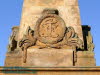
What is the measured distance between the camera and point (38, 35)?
1099 centimetres

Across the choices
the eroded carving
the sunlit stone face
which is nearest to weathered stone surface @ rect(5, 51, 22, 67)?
the eroded carving

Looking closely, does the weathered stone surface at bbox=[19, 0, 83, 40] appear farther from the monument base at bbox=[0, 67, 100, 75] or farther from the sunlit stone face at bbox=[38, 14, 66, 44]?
the monument base at bbox=[0, 67, 100, 75]

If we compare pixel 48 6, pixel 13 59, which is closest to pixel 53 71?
pixel 13 59

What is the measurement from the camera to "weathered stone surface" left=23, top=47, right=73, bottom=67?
34.6 feet

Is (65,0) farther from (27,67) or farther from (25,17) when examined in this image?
(27,67)

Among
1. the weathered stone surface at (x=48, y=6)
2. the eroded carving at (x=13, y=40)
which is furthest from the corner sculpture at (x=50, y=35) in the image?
the eroded carving at (x=13, y=40)

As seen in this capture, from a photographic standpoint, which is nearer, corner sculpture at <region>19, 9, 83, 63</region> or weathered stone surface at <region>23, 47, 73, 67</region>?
weathered stone surface at <region>23, 47, 73, 67</region>

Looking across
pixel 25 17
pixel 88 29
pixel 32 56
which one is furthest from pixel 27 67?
pixel 88 29

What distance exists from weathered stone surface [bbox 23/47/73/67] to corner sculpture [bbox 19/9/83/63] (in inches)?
6.7

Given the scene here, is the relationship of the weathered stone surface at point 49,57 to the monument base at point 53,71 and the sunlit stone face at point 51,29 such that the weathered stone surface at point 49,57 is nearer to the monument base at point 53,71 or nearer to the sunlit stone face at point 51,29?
the sunlit stone face at point 51,29

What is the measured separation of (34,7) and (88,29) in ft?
7.63

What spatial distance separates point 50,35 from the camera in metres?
11.0

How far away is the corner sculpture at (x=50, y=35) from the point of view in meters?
10.9

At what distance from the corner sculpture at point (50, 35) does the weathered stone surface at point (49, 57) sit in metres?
0.17
